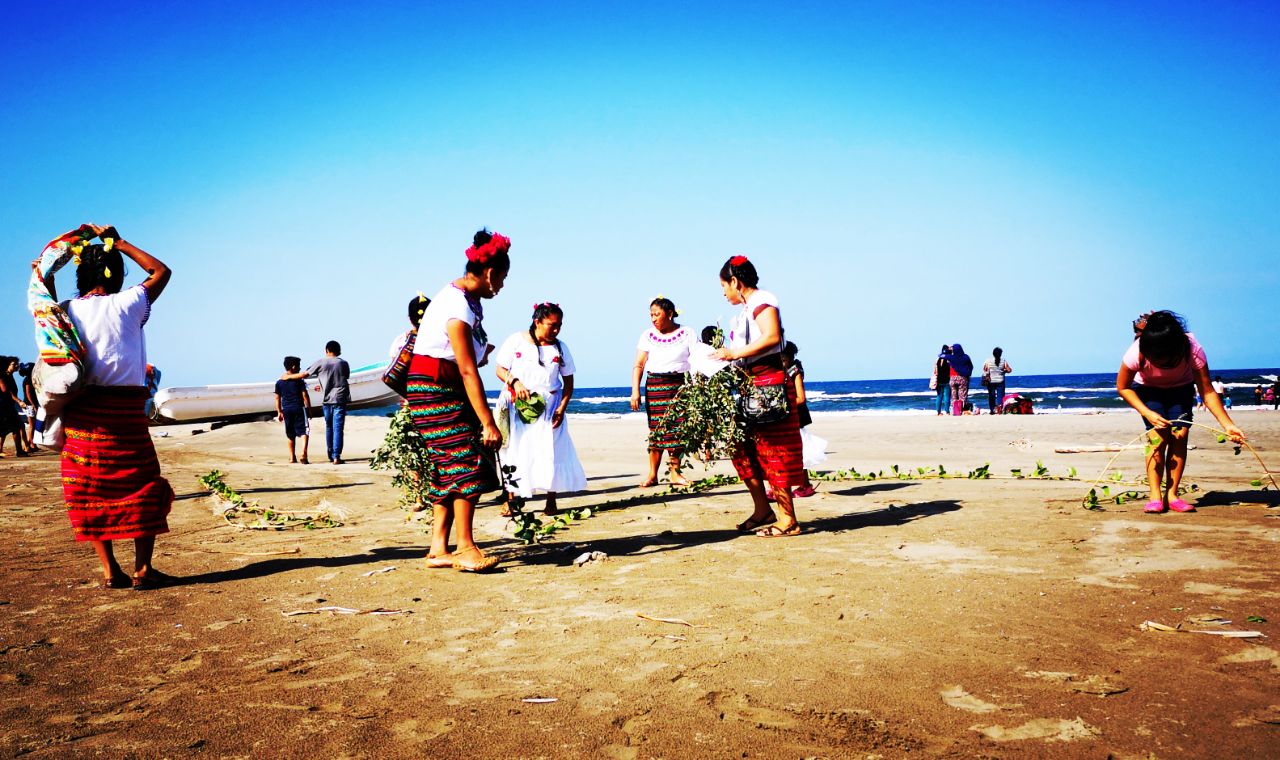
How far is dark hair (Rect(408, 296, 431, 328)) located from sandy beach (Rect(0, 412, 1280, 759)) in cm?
181

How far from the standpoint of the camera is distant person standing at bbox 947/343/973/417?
22312mm

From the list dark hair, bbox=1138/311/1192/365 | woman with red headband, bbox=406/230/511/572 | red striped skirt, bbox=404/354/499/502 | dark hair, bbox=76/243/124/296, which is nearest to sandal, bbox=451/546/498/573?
woman with red headband, bbox=406/230/511/572

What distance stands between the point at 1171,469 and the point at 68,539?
920 cm

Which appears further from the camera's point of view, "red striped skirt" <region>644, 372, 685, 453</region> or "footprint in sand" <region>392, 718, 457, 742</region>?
"red striped skirt" <region>644, 372, 685, 453</region>

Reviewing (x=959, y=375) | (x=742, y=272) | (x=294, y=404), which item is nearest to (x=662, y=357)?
(x=742, y=272)

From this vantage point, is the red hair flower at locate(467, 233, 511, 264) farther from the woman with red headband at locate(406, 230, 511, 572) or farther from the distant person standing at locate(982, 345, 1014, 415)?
the distant person standing at locate(982, 345, 1014, 415)

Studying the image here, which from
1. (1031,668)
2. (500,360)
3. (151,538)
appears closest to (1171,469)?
(1031,668)

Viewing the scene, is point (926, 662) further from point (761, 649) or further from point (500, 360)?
point (500, 360)

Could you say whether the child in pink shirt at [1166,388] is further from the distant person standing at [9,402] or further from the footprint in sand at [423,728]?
the distant person standing at [9,402]

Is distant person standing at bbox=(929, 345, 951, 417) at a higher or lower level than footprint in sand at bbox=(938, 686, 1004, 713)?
higher

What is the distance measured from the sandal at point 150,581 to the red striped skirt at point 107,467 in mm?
261

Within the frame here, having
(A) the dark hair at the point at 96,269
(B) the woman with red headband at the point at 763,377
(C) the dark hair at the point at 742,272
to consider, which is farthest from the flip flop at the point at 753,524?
(A) the dark hair at the point at 96,269

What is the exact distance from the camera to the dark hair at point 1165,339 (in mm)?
6234

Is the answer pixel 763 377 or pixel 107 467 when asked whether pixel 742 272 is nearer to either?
pixel 763 377
